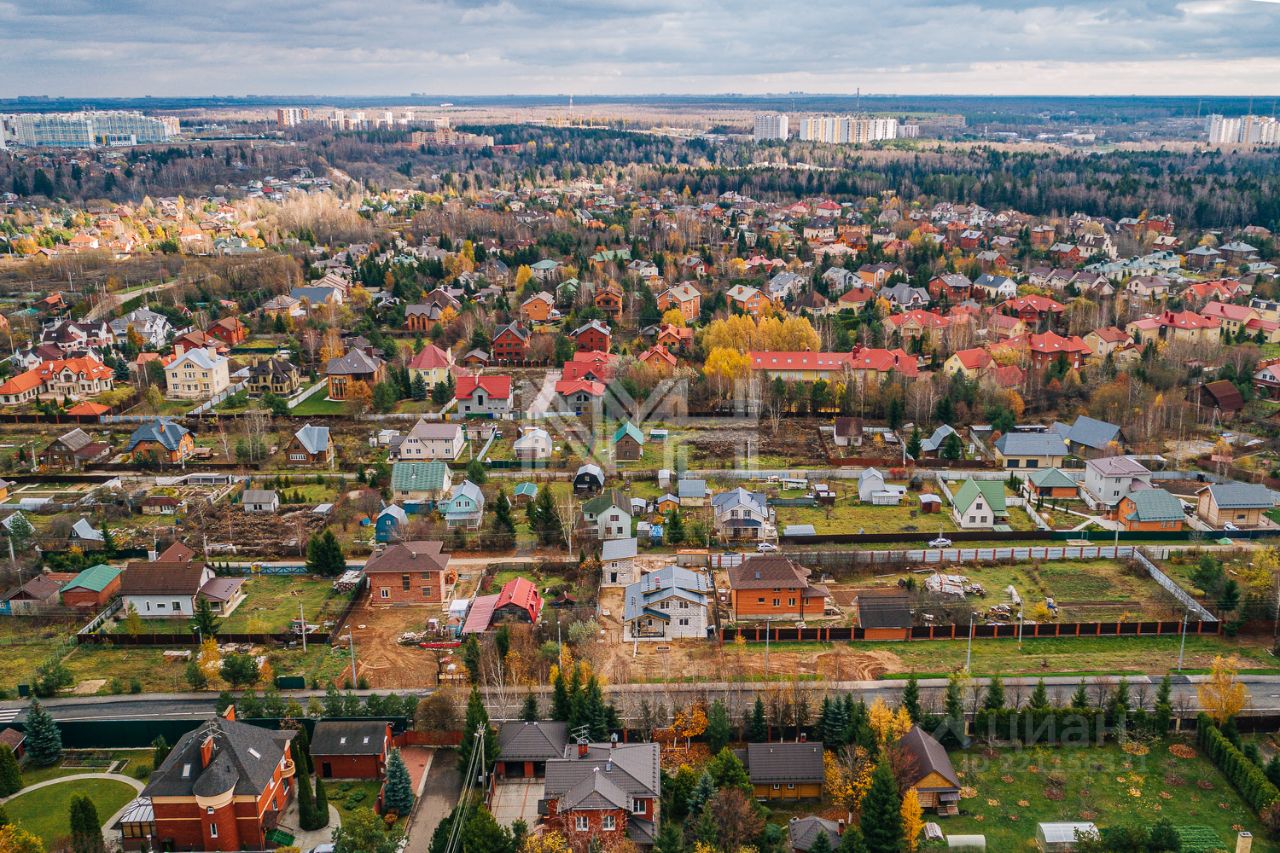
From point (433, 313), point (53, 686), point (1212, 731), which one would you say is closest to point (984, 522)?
point (1212, 731)

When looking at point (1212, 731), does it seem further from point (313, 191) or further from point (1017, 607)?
point (313, 191)

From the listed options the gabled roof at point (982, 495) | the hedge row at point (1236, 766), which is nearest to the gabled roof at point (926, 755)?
the hedge row at point (1236, 766)

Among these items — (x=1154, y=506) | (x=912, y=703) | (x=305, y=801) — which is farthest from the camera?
(x=1154, y=506)

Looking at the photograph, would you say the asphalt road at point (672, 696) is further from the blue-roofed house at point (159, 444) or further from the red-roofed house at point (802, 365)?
the red-roofed house at point (802, 365)

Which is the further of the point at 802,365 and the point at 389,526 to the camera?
the point at 802,365

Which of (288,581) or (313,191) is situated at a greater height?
(313,191)

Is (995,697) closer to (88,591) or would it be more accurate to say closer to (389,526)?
(389,526)

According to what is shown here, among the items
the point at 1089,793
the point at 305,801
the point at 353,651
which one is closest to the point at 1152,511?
the point at 1089,793
